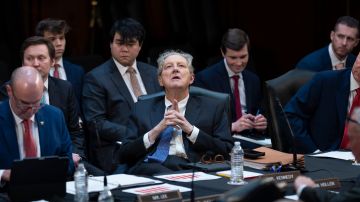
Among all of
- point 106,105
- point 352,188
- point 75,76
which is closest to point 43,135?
point 106,105

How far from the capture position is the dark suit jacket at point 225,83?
27.1ft

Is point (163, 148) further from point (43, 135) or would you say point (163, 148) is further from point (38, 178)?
point (38, 178)

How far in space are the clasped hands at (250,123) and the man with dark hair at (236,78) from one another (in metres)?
0.27

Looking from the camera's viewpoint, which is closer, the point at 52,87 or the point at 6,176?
the point at 6,176

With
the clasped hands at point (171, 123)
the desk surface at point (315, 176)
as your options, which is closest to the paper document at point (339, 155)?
the desk surface at point (315, 176)

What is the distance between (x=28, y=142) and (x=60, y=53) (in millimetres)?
2194

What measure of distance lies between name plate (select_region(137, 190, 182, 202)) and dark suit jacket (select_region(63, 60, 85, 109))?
3036 millimetres

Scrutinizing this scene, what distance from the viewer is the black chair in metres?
6.89

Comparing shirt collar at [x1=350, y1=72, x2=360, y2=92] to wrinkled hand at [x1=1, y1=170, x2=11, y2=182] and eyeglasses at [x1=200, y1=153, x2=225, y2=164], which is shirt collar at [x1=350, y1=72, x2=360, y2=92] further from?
wrinkled hand at [x1=1, y1=170, x2=11, y2=182]

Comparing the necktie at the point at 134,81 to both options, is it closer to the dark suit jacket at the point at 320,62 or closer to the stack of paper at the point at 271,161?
the dark suit jacket at the point at 320,62

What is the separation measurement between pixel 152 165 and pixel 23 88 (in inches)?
43.3

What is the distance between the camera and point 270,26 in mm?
10250

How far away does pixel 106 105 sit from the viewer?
757cm

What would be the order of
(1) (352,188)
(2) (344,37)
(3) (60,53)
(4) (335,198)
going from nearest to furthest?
(1) (352,188)
(4) (335,198)
(3) (60,53)
(2) (344,37)
